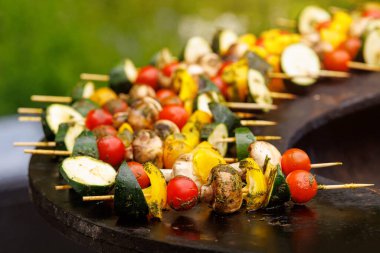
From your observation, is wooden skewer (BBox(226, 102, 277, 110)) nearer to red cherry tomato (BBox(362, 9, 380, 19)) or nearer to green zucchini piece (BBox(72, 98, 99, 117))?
green zucchini piece (BBox(72, 98, 99, 117))

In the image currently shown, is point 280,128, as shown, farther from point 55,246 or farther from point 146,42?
point 146,42

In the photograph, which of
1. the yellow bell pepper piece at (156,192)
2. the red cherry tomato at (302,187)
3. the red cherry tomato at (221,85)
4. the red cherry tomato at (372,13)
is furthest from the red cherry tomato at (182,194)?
the red cherry tomato at (372,13)

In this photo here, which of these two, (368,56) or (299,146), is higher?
(368,56)

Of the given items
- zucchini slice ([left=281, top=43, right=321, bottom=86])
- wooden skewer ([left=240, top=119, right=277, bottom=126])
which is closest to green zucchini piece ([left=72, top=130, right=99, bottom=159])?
wooden skewer ([left=240, top=119, right=277, bottom=126])

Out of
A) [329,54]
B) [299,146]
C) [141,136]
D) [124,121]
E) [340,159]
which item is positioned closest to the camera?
[141,136]

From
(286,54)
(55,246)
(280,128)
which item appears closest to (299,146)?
(280,128)

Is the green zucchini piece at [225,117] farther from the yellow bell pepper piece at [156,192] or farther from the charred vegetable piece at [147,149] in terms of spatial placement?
the yellow bell pepper piece at [156,192]
